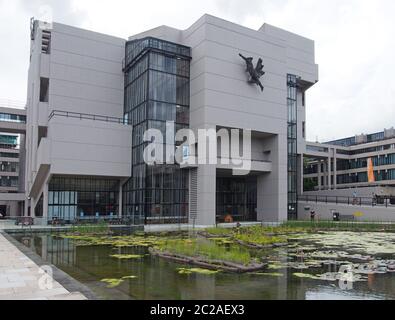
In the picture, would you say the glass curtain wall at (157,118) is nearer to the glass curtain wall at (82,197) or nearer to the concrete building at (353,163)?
the glass curtain wall at (82,197)

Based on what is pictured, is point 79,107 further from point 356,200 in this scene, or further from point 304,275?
point 304,275

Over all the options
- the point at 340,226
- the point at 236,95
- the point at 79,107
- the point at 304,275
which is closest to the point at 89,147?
the point at 79,107

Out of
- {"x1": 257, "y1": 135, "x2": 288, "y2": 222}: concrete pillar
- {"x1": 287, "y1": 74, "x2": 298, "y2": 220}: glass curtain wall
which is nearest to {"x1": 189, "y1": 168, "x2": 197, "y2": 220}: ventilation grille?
{"x1": 257, "y1": 135, "x2": 288, "y2": 222}: concrete pillar

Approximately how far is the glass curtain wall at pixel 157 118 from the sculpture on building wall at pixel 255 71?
266 inches

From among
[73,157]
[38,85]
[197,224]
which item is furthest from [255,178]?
[38,85]

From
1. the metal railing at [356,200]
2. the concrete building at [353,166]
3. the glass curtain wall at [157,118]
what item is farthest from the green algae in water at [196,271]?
the concrete building at [353,166]

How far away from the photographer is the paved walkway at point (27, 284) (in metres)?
8.86

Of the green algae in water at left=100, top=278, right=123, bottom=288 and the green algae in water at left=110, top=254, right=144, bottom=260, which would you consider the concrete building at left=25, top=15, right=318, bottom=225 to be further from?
the green algae in water at left=100, top=278, right=123, bottom=288

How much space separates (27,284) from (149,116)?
32.8 m

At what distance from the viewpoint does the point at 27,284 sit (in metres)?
10.3

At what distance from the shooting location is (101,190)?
47.2 metres

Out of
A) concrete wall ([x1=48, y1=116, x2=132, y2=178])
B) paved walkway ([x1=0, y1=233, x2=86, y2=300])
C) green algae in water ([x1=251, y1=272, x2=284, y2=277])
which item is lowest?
green algae in water ([x1=251, y1=272, x2=284, y2=277])

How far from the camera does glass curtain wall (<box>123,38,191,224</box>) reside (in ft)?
136

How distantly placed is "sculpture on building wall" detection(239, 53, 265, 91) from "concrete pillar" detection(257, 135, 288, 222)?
7.40m
